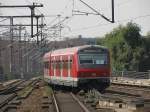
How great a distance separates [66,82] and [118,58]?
1638 inches

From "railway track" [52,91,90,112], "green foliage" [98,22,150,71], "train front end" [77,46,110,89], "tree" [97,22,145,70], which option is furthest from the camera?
"tree" [97,22,145,70]

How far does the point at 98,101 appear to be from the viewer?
2567 centimetres

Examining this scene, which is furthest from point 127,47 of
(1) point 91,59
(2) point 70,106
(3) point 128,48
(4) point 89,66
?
(2) point 70,106

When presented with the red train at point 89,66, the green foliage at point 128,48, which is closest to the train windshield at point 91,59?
the red train at point 89,66

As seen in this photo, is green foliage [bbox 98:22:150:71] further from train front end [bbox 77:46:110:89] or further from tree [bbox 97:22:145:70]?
train front end [bbox 77:46:110:89]

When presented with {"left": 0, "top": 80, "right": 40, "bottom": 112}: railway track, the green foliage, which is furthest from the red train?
the green foliage

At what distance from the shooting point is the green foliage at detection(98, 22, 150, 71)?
74.1m

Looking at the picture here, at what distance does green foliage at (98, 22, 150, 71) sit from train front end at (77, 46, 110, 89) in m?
39.9

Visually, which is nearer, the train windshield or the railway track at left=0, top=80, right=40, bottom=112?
the railway track at left=0, top=80, right=40, bottom=112

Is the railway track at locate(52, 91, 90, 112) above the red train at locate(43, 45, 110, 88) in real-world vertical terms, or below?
below

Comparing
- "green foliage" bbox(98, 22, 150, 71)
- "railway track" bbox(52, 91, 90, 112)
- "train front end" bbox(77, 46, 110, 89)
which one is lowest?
"railway track" bbox(52, 91, 90, 112)

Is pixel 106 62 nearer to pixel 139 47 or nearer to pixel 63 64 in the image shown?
pixel 63 64

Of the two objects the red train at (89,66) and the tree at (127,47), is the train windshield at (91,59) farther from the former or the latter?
the tree at (127,47)

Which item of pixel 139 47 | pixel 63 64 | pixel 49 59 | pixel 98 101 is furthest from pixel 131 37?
pixel 98 101
